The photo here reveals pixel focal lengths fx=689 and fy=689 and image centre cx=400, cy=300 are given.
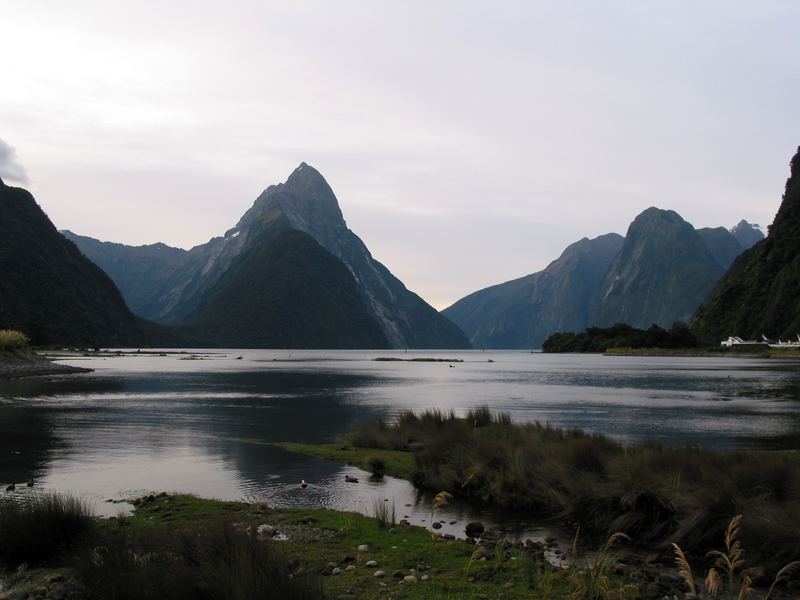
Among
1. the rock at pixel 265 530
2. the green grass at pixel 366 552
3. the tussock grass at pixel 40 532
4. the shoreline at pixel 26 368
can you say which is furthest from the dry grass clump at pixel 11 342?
the rock at pixel 265 530

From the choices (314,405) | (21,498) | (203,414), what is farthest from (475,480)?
(314,405)

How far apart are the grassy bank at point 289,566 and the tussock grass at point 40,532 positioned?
0.04 m

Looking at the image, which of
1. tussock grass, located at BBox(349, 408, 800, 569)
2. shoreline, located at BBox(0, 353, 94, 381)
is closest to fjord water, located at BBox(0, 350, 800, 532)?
tussock grass, located at BBox(349, 408, 800, 569)

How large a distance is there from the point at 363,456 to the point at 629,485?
1301cm

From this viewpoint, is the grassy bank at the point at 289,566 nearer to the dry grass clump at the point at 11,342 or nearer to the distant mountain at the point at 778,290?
the dry grass clump at the point at 11,342

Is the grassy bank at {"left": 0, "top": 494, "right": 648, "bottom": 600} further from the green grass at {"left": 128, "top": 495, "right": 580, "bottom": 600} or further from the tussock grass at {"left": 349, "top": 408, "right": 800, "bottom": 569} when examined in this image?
the tussock grass at {"left": 349, "top": 408, "right": 800, "bottom": 569}

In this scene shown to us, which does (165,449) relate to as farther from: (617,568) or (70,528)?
(617,568)

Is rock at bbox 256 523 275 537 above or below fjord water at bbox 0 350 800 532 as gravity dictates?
above

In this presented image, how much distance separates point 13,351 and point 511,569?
95302 millimetres

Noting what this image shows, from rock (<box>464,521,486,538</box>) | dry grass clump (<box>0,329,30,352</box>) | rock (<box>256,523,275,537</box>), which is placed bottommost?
rock (<box>464,521,486,538</box>)

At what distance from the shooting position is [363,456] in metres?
27.1

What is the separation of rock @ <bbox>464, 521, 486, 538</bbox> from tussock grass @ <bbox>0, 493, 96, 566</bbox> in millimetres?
7910

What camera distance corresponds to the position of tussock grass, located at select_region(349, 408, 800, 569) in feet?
45.4

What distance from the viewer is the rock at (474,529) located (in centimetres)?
1561
